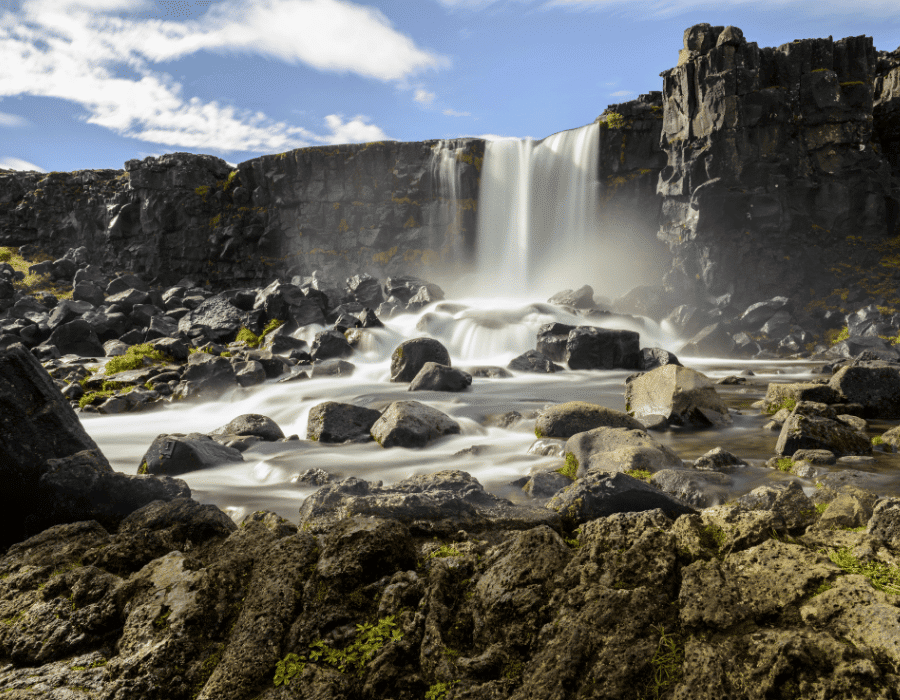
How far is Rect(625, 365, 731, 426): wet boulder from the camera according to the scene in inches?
397

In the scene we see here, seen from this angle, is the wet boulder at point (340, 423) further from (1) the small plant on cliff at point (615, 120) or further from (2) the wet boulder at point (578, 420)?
(1) the small plant on cliff at point (615, 120)

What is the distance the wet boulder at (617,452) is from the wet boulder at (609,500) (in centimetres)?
189

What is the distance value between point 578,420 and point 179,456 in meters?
6.43

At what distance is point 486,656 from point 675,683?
3.08 feet

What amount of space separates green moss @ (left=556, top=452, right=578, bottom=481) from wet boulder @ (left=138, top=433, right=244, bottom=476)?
5.30 m

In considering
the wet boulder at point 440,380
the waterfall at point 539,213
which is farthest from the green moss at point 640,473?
the waterfall at point 539,213

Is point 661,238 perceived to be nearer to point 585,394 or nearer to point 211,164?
point 585,394

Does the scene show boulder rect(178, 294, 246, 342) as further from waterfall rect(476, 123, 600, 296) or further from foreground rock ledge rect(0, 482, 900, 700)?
foreground rock ledge rect(0, 482, 900, 700)

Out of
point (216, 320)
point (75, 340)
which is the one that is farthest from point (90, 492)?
point (216, 320)

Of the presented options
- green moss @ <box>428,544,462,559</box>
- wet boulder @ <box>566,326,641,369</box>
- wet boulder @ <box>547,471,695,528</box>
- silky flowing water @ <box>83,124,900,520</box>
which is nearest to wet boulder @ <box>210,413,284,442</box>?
silky flowing water @ <box>83,124,900,520</box>

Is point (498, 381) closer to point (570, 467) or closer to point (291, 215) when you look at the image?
point (570, 467)

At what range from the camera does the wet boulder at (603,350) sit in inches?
722

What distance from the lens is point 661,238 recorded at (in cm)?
3391

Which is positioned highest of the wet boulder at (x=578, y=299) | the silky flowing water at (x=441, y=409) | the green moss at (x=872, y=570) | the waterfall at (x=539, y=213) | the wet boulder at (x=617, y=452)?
the waterfall at (x=539, y=213)
